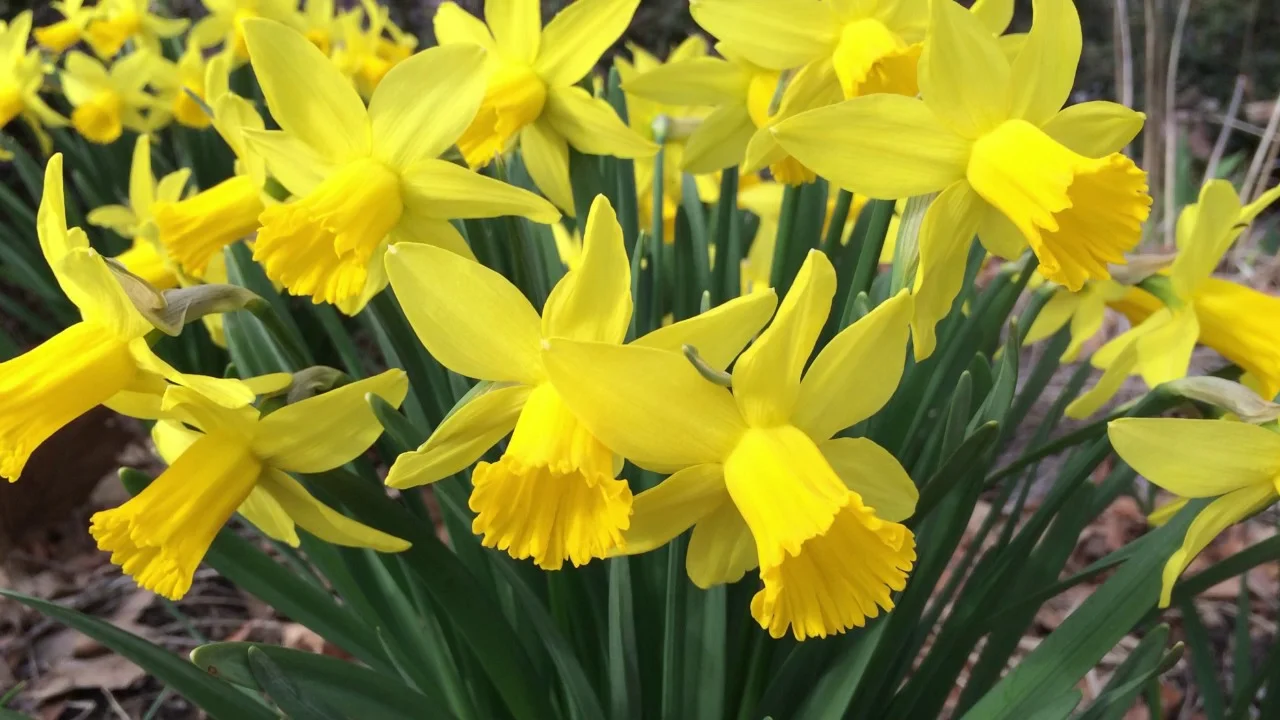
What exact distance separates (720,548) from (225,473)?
0.47m

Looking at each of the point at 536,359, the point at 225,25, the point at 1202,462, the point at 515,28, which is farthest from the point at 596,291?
the point at 225,25

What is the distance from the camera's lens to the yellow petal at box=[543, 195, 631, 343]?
2.22ft

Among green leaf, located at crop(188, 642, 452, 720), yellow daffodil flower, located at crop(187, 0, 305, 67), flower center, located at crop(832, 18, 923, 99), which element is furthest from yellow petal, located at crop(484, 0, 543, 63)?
yellow daffodil flower, located at crop(187, 0, 305, 67)

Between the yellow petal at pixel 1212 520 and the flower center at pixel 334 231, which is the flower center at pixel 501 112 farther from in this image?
the yellow petal at pixel 1212 520

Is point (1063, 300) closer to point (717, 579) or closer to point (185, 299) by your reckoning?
point (717, 579)

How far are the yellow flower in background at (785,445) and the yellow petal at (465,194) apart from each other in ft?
0.83

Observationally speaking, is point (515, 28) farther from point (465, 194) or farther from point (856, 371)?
point (856, 371)

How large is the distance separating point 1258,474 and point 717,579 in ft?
1.82

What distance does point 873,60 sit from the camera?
93 cm

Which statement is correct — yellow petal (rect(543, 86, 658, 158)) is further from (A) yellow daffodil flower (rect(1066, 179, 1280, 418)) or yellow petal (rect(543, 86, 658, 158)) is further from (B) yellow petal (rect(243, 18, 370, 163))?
(A) yellow daffodil flower (rect(1066, 179, 1280, 418))

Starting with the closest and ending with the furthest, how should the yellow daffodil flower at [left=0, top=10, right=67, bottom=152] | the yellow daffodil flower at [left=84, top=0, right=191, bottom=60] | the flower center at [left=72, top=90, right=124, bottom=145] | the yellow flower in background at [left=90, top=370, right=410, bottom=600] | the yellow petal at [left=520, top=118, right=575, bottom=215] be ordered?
the yellow flower in background at [left=90, top=370, right=410, bottom=600] < the yellow petal at [left=520, top=118, right=575, bottom=215] < the yellow daffodil flower at [left=0, top=10, right=67, bottom=152] < the flower center at [left=72, top=90, right=124, bottom=145] < the yellow daffodil flower at [left=84, top=0, right=191, bottom=60]

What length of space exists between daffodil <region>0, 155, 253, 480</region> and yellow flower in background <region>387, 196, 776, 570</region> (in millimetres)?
226

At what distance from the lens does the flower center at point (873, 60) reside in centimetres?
93

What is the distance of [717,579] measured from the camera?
0.80 meters
